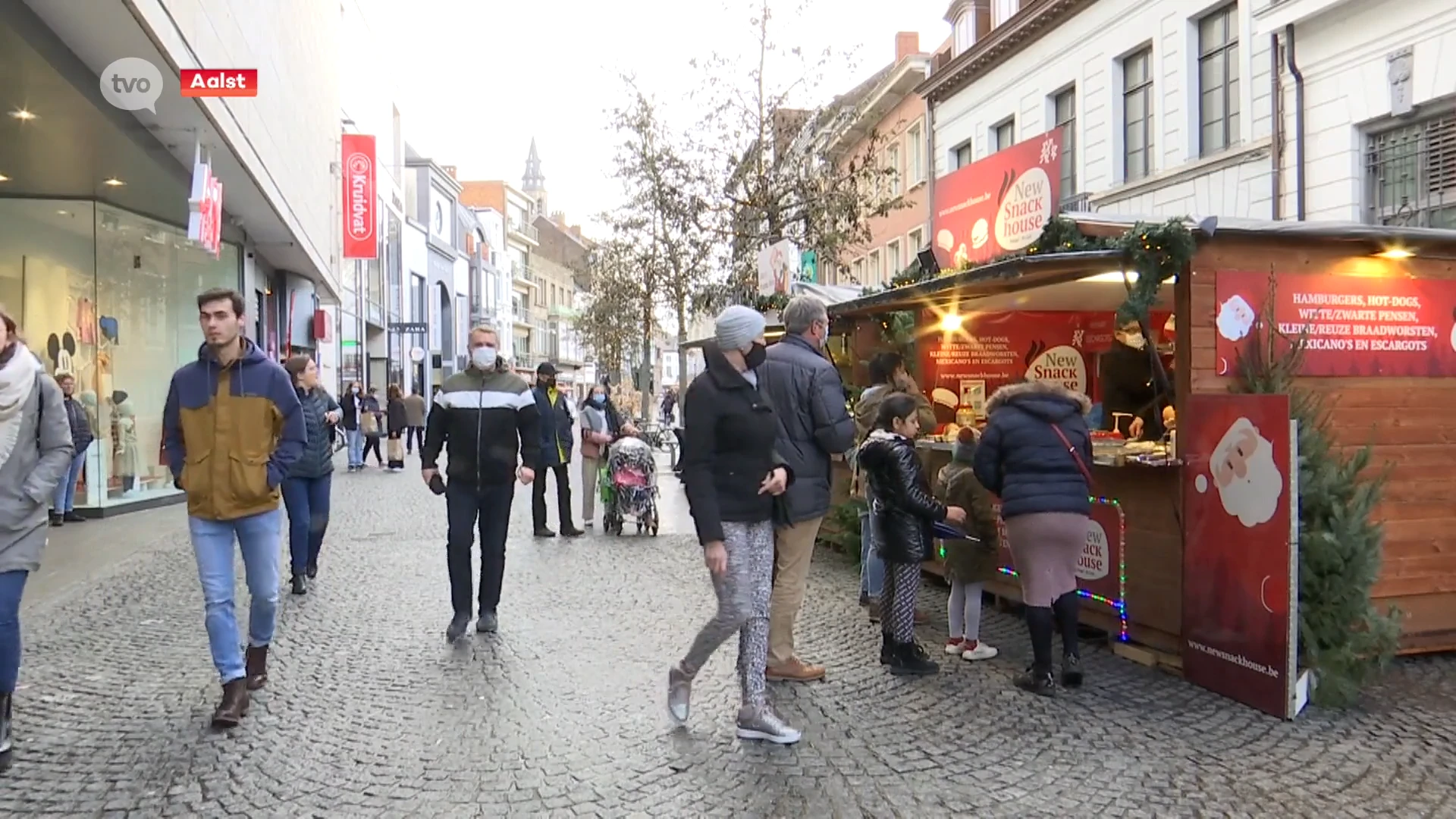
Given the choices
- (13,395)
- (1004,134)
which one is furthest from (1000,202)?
(1004,134)

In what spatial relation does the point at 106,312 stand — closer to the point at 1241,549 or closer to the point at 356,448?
the point at 356,448

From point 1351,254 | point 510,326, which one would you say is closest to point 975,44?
point 1351,254

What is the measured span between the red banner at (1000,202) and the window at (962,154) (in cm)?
1740

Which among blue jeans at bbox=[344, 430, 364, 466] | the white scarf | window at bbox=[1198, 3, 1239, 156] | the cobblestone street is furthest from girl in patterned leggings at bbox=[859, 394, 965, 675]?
blue jeans at bbox=[344, 430, 364, 466]

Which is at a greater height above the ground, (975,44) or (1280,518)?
(975,44)

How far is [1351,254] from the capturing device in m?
6.15

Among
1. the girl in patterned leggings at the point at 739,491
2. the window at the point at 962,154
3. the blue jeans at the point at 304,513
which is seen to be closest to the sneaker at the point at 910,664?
the girl in patterned leggings at the point at 739,491

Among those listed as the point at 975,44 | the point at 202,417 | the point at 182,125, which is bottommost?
the point at 202,417

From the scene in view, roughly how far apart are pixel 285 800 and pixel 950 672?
3.38 m

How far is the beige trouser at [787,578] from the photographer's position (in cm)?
527

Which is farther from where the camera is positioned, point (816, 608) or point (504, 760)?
point (816, 608)

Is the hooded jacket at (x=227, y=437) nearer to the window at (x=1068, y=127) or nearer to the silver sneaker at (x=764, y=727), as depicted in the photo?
the silver sneaker at (x=764, y=727)

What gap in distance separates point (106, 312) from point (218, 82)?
6138 millimetres

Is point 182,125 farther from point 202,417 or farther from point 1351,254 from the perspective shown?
point 1351,254
